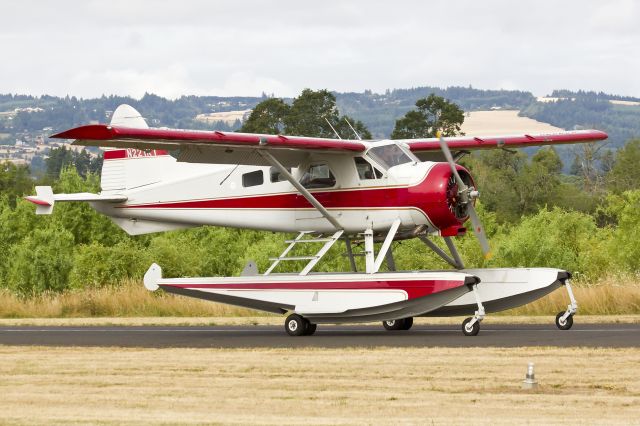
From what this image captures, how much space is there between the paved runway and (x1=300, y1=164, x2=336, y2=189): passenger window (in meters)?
2.88

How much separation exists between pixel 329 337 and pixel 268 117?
67.7 m

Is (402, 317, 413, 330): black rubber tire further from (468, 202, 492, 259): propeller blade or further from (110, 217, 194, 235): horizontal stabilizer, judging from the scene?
(110, 217, 194, 235): horizontal stabilizer

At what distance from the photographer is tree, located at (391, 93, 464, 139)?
88000 mm

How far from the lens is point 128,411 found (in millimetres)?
11688

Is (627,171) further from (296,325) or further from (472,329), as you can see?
(472,329)

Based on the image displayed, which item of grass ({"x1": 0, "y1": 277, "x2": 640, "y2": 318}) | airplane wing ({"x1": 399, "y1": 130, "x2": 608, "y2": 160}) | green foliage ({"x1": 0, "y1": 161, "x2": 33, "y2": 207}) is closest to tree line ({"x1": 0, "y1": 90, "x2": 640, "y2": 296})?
grass ({"x1": 0, "y1": 277, "x2": 640, "y2": 318})

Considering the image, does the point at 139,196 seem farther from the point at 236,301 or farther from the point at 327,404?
the point at 327,404

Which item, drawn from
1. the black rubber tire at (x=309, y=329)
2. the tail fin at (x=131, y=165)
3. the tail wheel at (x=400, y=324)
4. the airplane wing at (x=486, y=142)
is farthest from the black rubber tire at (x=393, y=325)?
the tail fin at (x=131, y=165)

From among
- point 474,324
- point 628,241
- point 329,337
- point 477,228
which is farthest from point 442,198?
point 628,241

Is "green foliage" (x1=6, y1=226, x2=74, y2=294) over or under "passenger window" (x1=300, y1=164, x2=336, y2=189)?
under

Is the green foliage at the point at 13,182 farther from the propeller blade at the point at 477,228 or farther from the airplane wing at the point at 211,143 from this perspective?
the propeller blade at the point at 477,228

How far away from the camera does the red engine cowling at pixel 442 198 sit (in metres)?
21.4

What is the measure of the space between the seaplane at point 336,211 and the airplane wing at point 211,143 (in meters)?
0.02

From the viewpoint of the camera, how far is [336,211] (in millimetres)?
22906
